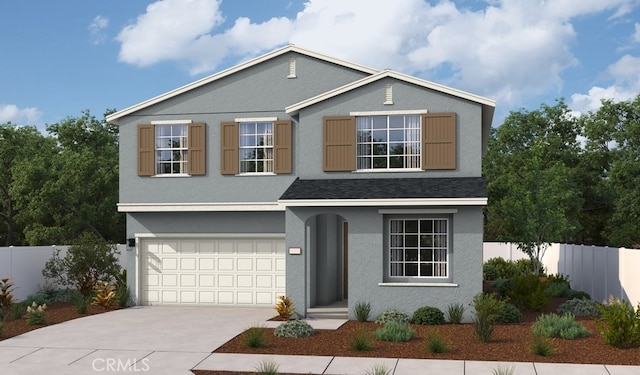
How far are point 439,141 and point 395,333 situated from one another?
662 cm

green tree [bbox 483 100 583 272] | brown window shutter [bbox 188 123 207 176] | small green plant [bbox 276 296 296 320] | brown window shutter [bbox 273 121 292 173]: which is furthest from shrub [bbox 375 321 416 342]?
green tree [bbox 483 100 583 272]

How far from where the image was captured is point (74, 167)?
37.5 meters

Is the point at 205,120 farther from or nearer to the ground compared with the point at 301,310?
farther from the ground

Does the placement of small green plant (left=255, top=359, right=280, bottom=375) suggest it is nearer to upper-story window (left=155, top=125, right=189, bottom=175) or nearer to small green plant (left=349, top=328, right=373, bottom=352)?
small green plant (left=349, top=328, right=373, bottom=352)

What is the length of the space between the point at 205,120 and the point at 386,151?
21.2ft

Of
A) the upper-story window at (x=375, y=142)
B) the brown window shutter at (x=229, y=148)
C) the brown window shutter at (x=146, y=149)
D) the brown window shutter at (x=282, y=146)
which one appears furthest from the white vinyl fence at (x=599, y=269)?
the brown window shutter at (x=146, y=149)

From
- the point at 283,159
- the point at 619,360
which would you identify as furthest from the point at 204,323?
the point at 619,360

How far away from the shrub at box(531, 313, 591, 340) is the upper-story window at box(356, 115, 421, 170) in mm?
5994

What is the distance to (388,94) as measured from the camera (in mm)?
20922

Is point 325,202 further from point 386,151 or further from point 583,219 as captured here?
point 583,219

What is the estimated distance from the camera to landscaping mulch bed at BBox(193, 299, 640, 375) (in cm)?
1446

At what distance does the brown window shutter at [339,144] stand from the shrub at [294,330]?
5708 mm

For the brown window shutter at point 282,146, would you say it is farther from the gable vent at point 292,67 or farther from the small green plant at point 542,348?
the small green plant at point 542,348

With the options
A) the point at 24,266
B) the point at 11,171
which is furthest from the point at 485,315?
the point at 11,171
